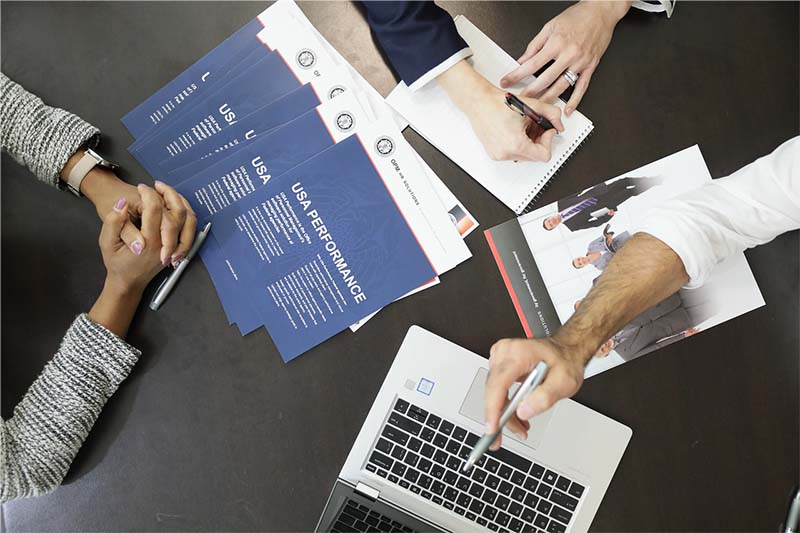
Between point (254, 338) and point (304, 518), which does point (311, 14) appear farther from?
point (304, 518)

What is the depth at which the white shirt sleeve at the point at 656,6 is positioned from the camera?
101 centimetres

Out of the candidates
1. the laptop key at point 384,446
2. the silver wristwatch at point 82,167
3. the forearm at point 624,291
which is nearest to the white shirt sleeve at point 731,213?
the forearm at point 624,291

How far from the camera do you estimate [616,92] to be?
40.0 inches

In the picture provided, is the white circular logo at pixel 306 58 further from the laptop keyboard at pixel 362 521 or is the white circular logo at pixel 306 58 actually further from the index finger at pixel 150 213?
the laptop keyboard at pixel 362 521

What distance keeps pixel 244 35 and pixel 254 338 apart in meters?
0.48

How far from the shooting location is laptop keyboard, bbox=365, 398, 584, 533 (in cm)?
93

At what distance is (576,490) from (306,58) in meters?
0.78

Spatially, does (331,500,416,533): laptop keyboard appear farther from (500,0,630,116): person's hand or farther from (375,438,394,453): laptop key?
(500,0,630,116): person's hand

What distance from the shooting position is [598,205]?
986 mm

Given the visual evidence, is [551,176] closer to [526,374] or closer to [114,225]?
[526,374]

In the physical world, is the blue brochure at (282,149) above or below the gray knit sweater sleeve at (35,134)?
above

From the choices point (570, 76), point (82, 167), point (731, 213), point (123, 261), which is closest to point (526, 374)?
point (731, 213)

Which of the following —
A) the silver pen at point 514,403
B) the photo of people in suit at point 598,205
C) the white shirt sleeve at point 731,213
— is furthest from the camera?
the photo of people in suit at point 598,205

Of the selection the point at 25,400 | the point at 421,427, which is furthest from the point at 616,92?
the point at 25,400
